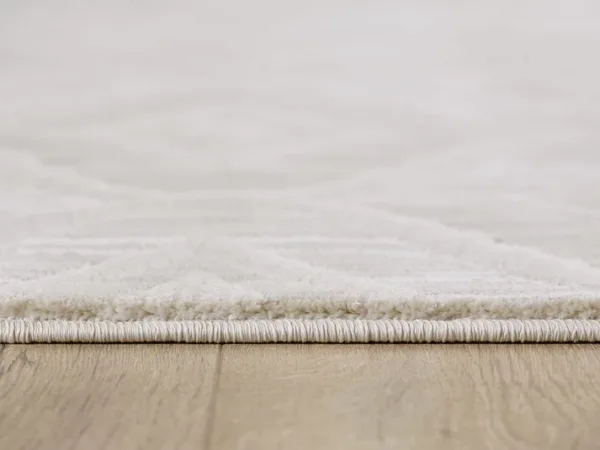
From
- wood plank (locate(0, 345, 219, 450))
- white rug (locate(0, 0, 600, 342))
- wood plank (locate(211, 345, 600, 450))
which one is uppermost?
white rug (locate(0, 0, 600, 342))

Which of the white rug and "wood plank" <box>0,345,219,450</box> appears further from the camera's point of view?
the white rug

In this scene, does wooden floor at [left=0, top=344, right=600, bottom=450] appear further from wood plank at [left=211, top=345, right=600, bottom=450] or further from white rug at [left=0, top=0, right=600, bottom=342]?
white rug at [left=0, top=0, right=600, bottom=342]

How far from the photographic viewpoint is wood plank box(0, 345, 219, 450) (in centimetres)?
50

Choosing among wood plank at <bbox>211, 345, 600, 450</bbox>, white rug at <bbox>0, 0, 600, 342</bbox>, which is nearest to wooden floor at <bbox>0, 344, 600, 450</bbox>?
wood plank at <bbox>211, 345, 600, 450</bbox>

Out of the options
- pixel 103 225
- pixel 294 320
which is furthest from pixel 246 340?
pixel 103 225

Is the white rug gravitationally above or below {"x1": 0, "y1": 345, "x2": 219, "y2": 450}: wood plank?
above

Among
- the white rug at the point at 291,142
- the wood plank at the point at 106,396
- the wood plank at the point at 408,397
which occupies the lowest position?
the wood plank at the point at 106,396

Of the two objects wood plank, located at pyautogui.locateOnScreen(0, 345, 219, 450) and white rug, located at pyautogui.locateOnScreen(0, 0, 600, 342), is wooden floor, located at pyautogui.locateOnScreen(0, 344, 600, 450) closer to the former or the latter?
wood plank, located at pyautogui.locateOnScreen(0, 345, 219, 450)

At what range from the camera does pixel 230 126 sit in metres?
0.69

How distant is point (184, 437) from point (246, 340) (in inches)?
5.5

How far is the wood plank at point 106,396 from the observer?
1.63 feet

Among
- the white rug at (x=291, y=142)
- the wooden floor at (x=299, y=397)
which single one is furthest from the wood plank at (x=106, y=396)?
the white rug at (x=291, y=142)

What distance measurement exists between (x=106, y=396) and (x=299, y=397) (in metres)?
0.14

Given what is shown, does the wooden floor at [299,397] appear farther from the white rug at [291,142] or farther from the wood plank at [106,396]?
the white rug at [291,142]
